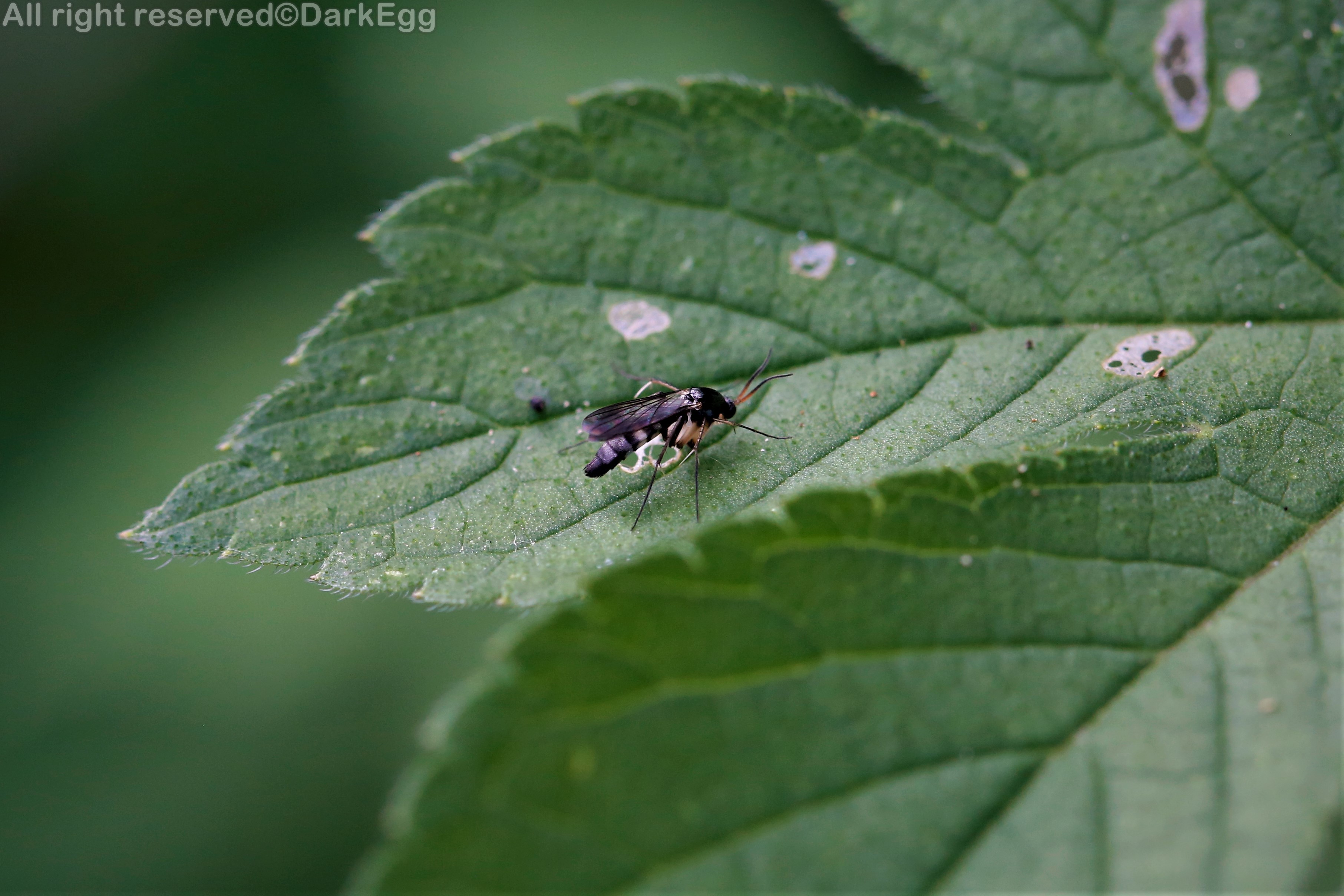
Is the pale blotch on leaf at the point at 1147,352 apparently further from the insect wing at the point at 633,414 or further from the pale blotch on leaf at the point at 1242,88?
the insect wing at the point at 633,414

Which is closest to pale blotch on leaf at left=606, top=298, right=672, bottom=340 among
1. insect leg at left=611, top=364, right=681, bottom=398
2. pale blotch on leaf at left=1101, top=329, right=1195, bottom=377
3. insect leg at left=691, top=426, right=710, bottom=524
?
insect leg at left=611, top=364, right=681, bottom=398

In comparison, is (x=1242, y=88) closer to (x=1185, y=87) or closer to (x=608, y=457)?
(x=1185, y=87)

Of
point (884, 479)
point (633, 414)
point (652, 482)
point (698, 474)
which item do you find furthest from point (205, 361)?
point (884, 479)

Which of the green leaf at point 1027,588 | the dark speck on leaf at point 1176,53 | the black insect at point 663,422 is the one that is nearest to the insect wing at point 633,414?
the black insect at point 663,422

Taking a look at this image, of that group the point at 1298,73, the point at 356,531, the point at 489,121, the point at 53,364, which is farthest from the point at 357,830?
the point at 1298,73

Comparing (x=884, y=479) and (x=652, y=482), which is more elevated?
(x=652, y=482)

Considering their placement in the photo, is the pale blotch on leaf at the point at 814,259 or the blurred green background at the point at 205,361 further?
the blurred green background at the point at 205,361
